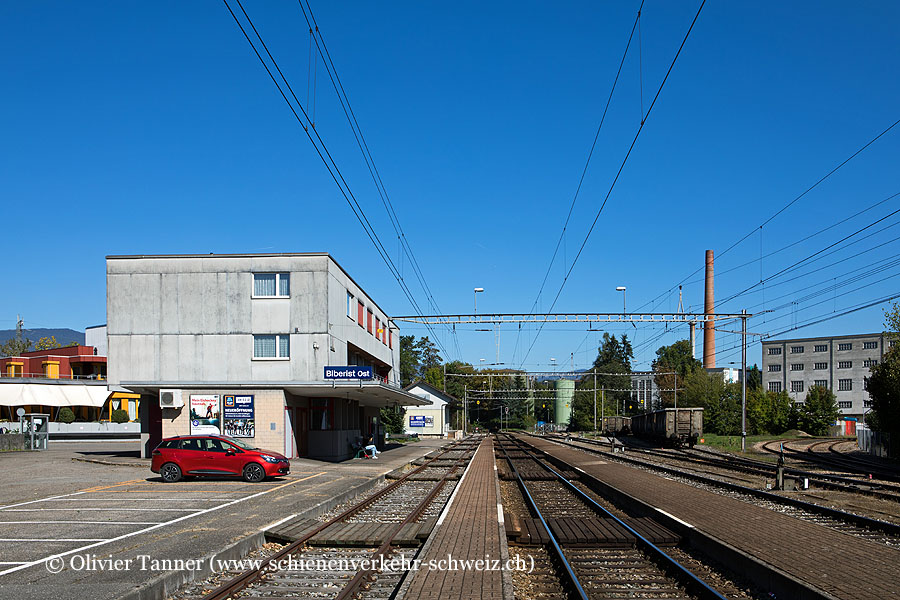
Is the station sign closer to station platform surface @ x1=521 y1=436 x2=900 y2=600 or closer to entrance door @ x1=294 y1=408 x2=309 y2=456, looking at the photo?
entrance door @ x1=294 y1=408 x2=309 y2=456

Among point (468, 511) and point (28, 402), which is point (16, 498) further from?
point (28, 402)

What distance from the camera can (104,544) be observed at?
39.1 feet

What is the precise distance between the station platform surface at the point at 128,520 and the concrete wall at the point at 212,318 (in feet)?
21.1

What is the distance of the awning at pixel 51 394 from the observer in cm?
5781

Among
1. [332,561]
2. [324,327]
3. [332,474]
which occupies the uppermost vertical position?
[324,327]

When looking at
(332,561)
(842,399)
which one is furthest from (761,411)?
(332,561)

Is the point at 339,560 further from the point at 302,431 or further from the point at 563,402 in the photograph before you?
the point at 563,402

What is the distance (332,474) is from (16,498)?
422 inches

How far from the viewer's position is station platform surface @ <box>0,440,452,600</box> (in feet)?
30.5

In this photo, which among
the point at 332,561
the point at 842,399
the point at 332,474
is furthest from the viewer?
the point at 842,399

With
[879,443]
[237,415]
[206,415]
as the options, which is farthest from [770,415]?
[206,415]

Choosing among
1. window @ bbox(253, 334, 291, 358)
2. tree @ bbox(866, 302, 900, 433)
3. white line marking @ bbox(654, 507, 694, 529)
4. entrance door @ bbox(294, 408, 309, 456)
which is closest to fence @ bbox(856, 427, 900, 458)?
tree @ bbox(866, 302, 900, 433)

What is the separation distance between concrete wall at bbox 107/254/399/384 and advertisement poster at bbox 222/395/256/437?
1138mm

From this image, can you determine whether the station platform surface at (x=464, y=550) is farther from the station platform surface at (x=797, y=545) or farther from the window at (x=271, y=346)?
the window at (x=271, y=346)
